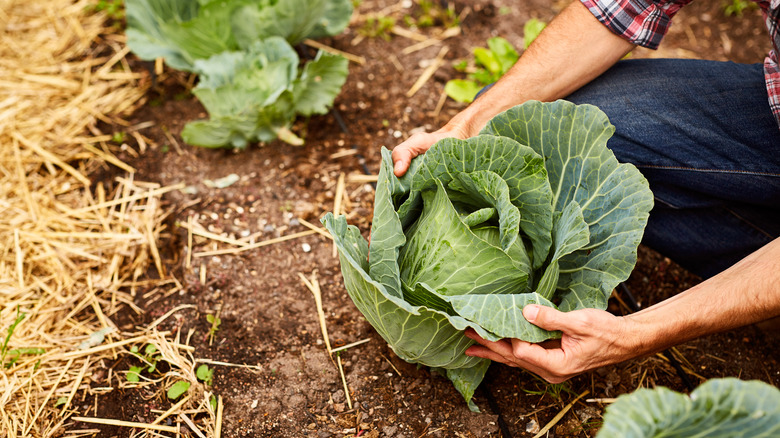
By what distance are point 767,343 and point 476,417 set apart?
1.43 m

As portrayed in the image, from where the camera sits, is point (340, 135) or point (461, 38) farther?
point (461, 38)

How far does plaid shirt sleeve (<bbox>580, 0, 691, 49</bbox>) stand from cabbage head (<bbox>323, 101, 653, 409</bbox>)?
0.62 metres

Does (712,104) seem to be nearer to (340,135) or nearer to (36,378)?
(340,135)

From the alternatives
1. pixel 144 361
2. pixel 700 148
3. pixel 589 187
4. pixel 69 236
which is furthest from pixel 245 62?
pixel 700 148

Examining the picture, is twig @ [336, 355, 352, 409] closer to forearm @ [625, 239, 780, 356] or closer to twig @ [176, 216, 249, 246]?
twig @ [176, 216, 249, 246]

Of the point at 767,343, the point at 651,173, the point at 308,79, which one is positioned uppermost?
the point at 651,173

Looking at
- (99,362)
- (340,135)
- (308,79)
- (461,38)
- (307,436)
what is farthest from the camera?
(461,38)

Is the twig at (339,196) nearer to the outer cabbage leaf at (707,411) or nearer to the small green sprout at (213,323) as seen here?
the small green sprout at (213,323)

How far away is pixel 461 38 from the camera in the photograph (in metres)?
3.82

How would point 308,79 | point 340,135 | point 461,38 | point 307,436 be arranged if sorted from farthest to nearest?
point 461,38 < point 340,135 < point 308,79 < point 307,436

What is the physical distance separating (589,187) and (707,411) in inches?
34.2

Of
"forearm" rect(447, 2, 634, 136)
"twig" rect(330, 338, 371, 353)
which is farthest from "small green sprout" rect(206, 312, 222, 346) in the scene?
"forearm" rect(447, 2, 634, 136)

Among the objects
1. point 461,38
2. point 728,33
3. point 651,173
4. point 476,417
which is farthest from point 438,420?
point 728,33

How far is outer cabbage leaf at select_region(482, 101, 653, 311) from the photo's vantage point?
1749 mm
